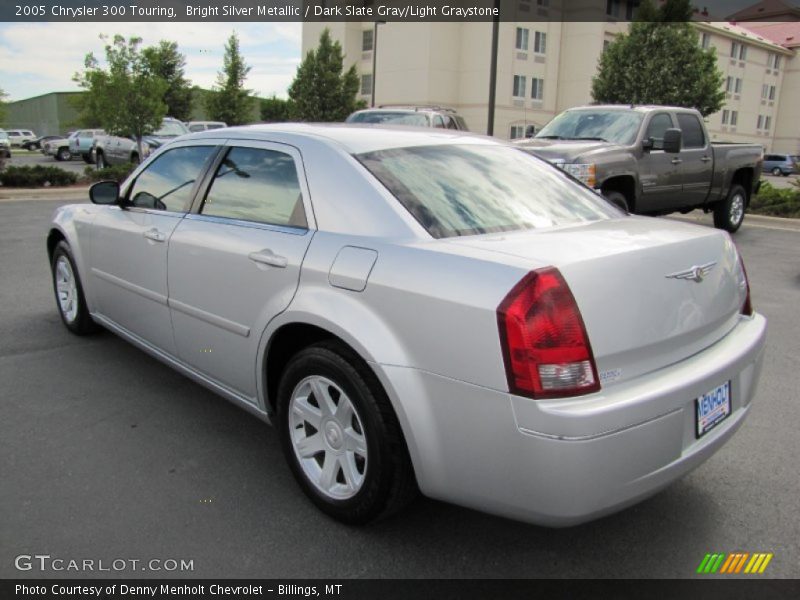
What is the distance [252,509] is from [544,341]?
156cm

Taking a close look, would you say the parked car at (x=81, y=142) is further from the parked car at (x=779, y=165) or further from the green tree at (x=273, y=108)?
the parked car at (x=779, y=165)

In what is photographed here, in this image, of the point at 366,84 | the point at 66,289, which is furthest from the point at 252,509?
the point at 366,84

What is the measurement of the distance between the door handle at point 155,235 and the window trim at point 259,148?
212 millimetres

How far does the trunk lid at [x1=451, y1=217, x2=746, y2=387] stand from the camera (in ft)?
7.57

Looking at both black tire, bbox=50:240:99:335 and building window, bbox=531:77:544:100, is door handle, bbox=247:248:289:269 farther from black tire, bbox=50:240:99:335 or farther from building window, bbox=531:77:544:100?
building window, bbox=531:77:544:100

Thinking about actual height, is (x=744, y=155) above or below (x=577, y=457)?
above

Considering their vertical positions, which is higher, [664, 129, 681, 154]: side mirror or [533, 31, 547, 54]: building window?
[533, 31, 547, 54]: building window

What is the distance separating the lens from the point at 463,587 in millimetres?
2502

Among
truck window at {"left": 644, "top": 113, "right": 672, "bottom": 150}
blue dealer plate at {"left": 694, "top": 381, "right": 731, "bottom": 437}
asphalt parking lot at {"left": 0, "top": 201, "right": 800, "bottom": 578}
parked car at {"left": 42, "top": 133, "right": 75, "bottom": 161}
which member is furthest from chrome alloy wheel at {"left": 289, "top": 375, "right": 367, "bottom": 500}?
parked car at {"left": 42, "top": 133, "right": 75, "bottom": 161}

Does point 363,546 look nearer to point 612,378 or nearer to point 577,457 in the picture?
point 577,457

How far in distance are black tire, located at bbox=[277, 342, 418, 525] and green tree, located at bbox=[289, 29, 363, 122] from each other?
3855 cm

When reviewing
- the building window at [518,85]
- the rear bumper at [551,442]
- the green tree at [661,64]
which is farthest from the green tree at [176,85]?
the rear bumper at [551,442]

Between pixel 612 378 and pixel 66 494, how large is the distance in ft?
7.92

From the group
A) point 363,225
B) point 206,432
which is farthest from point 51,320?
point 363,225
